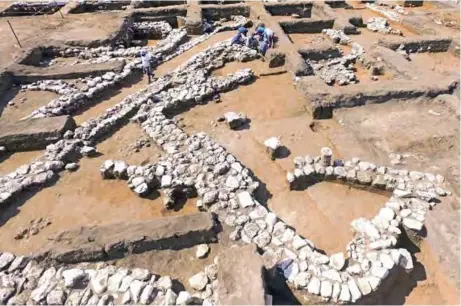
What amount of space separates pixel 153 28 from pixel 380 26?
1033cm

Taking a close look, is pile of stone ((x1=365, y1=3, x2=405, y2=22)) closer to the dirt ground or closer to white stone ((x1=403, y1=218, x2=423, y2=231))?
the dirt ground

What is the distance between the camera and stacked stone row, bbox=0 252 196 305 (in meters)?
4.30

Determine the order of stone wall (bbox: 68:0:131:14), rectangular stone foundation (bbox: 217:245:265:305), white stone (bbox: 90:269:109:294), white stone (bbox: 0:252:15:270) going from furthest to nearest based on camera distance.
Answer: stone wall (bbox: 68:0:131:14)
white stone (bbox: 0:252:15:270)
white stone (bbox: 90:269:109:294)
rectangular stone foundation (bbox: 217:245:265:305)

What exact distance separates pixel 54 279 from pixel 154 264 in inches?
56.8

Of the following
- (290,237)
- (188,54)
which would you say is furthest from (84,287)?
(188,54)

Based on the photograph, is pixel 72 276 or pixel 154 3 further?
pixel 154 3

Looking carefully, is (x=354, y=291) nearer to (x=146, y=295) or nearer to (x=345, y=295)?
(x=345, y=295)

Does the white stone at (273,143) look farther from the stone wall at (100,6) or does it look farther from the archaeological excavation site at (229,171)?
the stone wall at (100,6)

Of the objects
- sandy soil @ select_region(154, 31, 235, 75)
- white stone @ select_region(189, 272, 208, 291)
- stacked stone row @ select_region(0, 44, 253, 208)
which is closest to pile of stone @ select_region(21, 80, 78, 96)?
stacked stone row @ select_region(0, 44, 253, 208)

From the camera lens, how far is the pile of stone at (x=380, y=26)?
1416 cm

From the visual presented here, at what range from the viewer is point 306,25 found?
14.4 meters

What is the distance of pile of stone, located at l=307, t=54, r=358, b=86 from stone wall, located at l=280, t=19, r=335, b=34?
3324 millimetres

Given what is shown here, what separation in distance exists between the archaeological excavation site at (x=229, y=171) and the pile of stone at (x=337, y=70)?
62 millimetres

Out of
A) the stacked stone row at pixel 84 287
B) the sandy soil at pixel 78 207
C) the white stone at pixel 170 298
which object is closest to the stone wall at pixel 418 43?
the sandy soil at pixel 78 207
